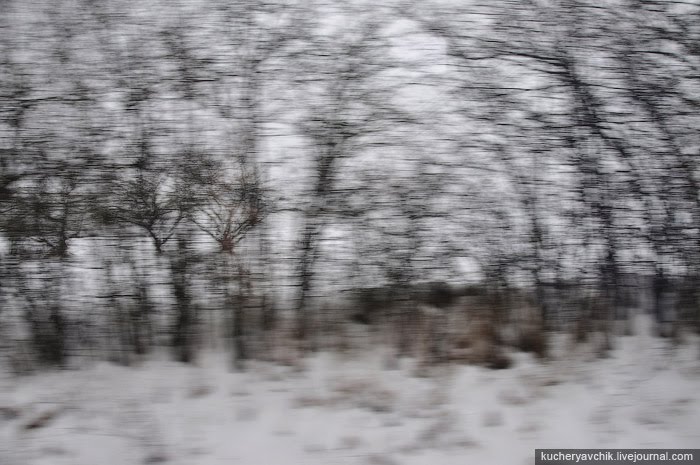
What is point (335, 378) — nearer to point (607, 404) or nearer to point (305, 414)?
point (305, 414)

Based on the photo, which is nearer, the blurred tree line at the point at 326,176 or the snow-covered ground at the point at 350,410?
the snow-covered ground at the point at 350,410

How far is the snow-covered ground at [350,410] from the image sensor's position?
363 centimetres

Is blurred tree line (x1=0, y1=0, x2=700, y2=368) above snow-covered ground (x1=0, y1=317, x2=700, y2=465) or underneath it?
above

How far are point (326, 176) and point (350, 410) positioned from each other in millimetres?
2211

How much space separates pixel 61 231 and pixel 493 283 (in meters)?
4.24

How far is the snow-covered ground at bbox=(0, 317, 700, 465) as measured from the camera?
363 centimetres

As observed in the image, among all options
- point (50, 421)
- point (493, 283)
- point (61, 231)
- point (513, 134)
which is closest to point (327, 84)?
point (513, 134)

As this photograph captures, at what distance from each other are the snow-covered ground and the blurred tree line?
0.30 meters

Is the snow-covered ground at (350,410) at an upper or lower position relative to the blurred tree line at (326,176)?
lower

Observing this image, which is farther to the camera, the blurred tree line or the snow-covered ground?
the blurred tree line

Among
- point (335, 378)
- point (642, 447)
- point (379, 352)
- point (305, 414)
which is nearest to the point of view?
point (642, 447)

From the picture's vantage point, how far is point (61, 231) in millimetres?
4305

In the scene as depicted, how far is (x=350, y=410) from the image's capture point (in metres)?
4.00

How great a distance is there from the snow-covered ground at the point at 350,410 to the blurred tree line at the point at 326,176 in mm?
301
